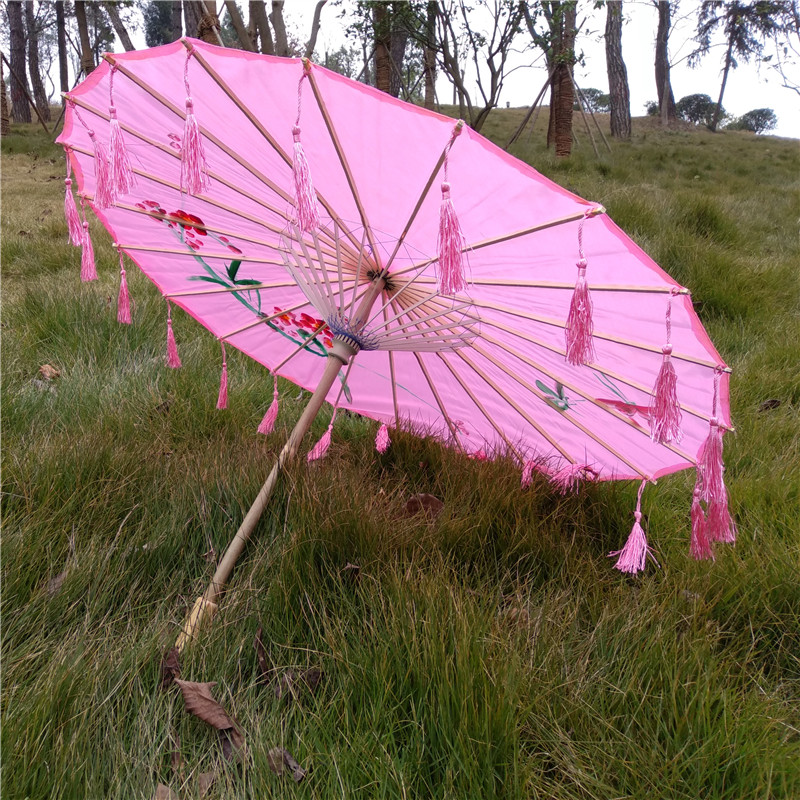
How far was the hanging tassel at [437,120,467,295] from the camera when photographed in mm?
1270

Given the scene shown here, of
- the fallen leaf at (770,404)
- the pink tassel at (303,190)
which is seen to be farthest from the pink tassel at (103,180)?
the fallen leaf at (770,404)

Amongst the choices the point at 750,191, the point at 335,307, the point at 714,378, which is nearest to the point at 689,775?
the point at 714,378

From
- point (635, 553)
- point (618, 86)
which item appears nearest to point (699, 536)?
point (635, 553)

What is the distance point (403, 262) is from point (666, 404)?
788 millimetres

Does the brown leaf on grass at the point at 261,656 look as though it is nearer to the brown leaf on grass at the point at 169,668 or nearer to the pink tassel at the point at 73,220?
the brown leaf on grass at the point at 169,668

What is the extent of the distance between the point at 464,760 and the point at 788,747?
635 mm

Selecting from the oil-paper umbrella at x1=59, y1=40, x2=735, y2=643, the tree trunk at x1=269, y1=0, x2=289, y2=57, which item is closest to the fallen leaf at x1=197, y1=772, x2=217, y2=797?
the oil-paper umbrella at x1=59, y1=40, x2=735, y2=643

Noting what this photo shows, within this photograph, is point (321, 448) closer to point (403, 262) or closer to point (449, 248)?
point (403, 262)

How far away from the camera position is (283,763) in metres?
1.21

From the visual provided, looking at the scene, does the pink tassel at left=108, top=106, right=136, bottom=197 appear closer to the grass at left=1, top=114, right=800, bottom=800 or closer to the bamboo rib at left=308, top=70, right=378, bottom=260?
the bamboo rib at left=308, top=70, right=378, bottom=260

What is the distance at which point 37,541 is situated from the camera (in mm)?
1680

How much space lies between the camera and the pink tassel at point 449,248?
1273mm

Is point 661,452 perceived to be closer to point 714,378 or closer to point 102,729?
point 714,378

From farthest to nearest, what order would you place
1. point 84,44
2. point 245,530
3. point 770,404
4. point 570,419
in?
point 84,44
point 770,404
point 570,419
point 245,530
